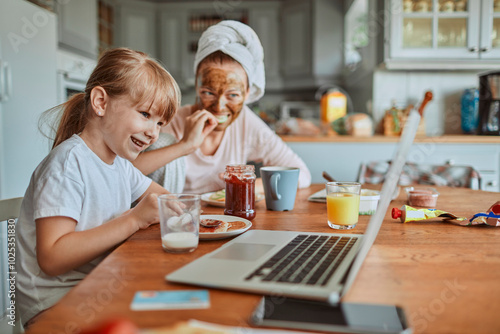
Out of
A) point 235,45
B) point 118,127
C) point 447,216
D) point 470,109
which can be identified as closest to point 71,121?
point 118,127

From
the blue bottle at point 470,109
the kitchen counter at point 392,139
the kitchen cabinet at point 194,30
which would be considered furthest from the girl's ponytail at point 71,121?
the kitchen cabinet at point 194,30

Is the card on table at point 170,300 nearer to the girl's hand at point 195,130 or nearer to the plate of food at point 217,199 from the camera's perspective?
the plate of food at point 217,199

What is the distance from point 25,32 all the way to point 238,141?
1475mm

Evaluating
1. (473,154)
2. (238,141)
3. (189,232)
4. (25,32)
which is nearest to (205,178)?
(238,141)

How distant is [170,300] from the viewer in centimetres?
48

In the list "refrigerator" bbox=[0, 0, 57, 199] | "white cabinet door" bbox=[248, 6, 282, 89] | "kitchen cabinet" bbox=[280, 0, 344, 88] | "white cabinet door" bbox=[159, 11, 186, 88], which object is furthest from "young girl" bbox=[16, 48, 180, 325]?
"white cabinet door" bbox=[159, 11, 186, 88]

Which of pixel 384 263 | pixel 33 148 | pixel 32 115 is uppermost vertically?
pixel 32 115

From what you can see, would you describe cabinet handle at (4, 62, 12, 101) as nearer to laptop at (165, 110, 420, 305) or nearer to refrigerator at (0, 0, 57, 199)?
refrigerator at (0, 0, 57, 199)

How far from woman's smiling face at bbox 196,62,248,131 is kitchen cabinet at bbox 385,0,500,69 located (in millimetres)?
1854

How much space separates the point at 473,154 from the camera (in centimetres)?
286

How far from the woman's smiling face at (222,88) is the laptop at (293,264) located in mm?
822

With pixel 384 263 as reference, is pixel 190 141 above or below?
above

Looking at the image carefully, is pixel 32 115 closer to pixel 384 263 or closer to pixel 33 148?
pixel 33 148

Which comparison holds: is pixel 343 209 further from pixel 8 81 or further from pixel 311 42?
pixel 311 42
